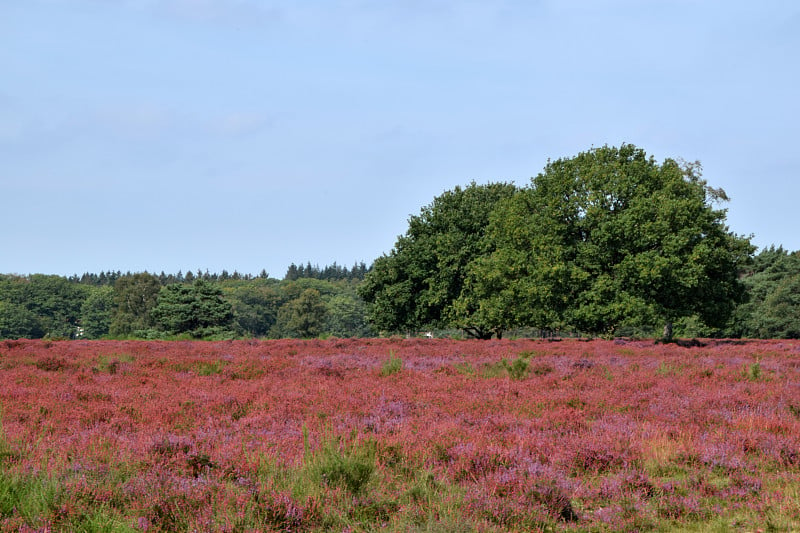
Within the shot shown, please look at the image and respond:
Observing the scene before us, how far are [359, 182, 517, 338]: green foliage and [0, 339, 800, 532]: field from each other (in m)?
30.5

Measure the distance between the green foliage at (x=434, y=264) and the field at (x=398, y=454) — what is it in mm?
30465

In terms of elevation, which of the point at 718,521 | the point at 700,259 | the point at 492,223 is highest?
the point at 492,223

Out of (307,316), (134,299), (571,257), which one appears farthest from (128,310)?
(571,257)

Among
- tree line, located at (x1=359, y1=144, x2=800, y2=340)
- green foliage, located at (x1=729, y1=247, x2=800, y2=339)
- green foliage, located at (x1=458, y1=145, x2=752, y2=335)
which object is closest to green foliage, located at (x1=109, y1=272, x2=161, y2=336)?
tree line, located at (x1=359, y1=144, x2=800, y2=340)

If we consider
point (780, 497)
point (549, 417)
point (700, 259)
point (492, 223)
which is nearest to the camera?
point (780, 497)

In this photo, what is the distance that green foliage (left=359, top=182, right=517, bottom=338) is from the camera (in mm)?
42969

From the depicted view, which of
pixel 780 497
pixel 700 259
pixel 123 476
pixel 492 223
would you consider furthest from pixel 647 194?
pixel 123 476

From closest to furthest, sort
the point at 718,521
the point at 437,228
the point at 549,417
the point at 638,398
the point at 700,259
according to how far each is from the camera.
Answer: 1. the point at 718,521
2. the point at 549,417
3. the point at 638,398
4. the point at 700,259
5. the point at 437,228

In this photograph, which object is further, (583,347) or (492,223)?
(492,223)

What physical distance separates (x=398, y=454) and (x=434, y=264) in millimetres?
38583

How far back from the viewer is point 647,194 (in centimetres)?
3094

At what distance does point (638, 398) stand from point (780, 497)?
489 cm

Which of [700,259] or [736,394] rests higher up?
[700,259]

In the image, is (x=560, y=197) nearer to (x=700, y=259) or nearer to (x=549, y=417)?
(x=700, y=259)
